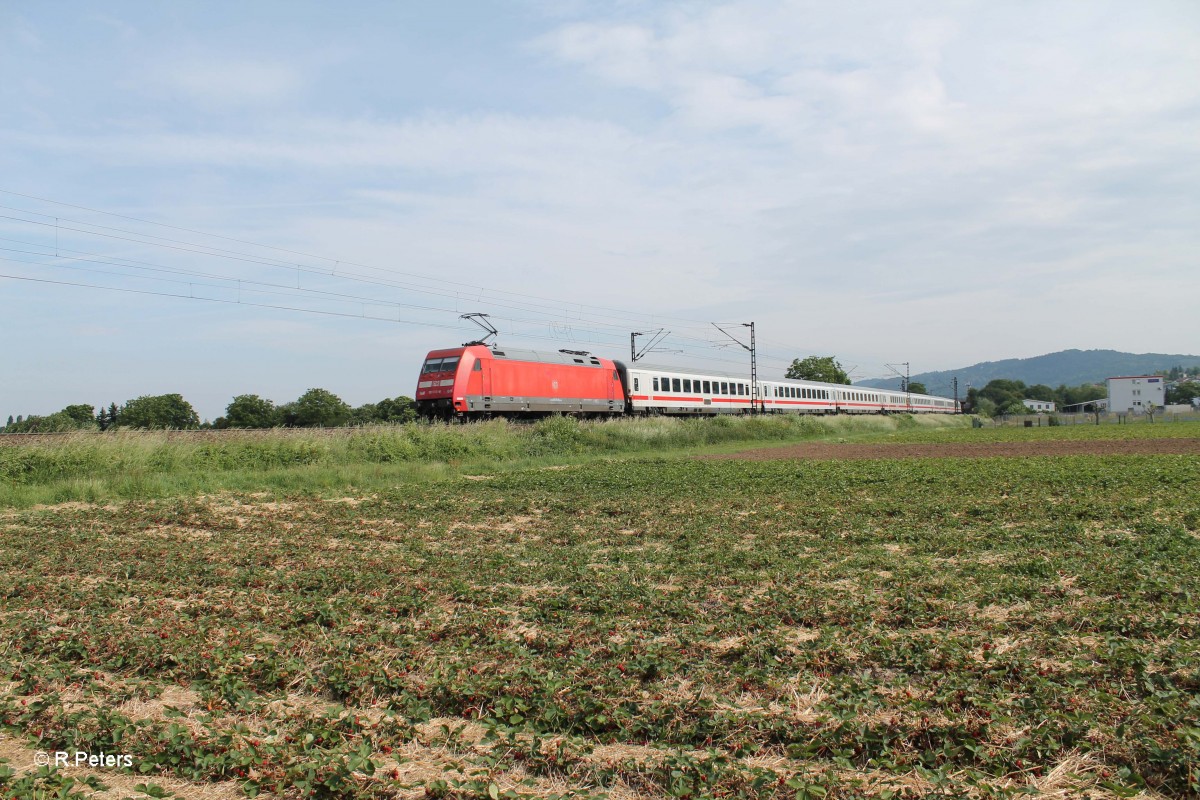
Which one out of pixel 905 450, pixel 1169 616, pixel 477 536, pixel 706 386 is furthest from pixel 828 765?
pixel 706 386

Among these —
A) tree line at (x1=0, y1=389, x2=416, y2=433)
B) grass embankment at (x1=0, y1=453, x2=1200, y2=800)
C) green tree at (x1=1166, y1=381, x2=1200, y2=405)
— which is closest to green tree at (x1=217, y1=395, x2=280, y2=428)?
tree line at (x1=0, y1=389, x2=416, y2=433)

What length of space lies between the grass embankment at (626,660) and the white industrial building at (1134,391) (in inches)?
6076

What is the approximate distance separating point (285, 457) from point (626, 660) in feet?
60.9

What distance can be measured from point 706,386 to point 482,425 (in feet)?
74.3

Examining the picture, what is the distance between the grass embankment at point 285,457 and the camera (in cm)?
1719

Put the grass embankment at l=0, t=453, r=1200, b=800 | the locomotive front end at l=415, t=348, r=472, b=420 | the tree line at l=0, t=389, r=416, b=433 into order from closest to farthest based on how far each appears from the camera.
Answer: the grass embankment at l=0, t=453, r=1200, b=800
the locomotive front end at l=415, t=348, r=472, b=420
the tree line at l=0, t=389, r=416, b=433

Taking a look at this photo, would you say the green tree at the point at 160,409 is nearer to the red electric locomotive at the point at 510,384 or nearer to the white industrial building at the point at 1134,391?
the red electric locomotive at the point at 510,384

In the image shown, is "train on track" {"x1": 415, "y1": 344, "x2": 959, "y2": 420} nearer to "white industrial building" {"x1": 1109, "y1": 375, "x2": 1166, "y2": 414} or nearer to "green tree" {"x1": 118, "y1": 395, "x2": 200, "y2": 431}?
"green tree" {"x1": 118, "y1": 395, "x2": 200, "y2": 431}

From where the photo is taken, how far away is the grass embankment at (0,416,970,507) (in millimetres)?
17188

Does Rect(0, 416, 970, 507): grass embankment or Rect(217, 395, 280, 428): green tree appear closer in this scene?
Rect(0, 416, 970, 507): grass embankment

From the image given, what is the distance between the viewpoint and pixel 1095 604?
21.7 feet

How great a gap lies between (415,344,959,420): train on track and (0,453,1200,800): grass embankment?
18526mm

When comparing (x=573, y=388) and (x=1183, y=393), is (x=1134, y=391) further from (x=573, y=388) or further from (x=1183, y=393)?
(x=573, y=388)

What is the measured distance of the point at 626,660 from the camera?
5496 mm
